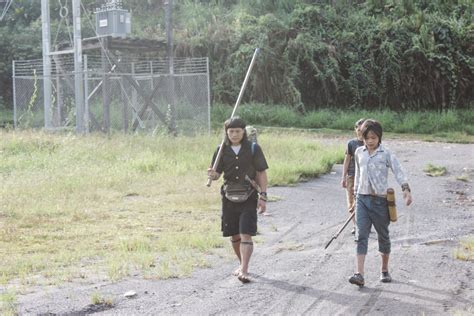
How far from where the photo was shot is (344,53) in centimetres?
2845

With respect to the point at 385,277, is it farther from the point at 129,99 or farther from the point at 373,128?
the point at 129,99

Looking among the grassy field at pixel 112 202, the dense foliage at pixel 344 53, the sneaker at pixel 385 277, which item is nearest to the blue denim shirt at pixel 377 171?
the sneaker at pixel 385 277

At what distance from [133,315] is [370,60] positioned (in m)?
23.3

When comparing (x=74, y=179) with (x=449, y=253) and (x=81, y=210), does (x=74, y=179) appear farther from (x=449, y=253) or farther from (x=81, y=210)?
(x=449, y=253)

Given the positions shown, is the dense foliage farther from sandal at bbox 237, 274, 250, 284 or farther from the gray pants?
sandal at bbox 237, 274, 250, 284

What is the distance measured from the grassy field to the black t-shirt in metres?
1.03

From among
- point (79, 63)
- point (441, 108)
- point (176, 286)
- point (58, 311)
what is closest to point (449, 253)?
point (176, 286)

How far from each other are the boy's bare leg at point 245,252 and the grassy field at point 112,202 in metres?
0.60

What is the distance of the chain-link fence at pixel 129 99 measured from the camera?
1962 cm

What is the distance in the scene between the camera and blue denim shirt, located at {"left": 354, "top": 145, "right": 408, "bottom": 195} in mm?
6781

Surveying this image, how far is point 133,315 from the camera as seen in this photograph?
226 inches

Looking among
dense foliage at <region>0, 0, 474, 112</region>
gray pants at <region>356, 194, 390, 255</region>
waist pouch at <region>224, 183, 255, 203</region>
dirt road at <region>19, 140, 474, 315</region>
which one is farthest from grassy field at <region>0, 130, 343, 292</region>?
dense foliage at <region>0, 0, 474, 112</region>

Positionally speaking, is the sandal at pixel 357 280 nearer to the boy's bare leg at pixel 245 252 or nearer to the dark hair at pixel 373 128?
the boy's bare leg at pixel 245 252

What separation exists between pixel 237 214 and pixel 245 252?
1.37ft
